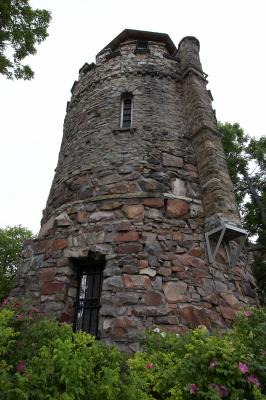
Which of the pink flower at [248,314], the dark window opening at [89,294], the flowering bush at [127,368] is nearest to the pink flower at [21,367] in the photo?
the flowering bush at [127,368]

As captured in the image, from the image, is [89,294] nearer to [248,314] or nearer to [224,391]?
[248,314]

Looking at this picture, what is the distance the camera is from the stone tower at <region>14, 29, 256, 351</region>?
18.5ft

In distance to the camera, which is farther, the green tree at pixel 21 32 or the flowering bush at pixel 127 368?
the green tree at pixel 21 32

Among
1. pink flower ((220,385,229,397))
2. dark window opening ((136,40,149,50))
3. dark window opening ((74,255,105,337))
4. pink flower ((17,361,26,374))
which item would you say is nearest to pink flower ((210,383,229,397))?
pink flower ((220,385,229,397))

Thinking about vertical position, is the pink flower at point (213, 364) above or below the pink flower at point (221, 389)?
above

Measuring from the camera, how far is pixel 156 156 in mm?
7379

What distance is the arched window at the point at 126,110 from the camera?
837 cm

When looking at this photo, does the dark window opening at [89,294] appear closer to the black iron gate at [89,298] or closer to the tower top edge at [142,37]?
the black iron gate at [89,298]

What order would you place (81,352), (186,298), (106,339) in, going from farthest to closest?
1. (186,298)
2. (106,339)
3. (81,352)

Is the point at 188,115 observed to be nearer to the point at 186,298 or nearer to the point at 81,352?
the point at 186,298

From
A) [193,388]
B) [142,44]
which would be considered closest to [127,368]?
[193,388]

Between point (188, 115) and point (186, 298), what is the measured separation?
4679mm

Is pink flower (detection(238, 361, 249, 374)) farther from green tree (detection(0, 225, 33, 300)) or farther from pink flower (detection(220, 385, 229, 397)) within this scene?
green tree (detection(0, 225, 33, 300))

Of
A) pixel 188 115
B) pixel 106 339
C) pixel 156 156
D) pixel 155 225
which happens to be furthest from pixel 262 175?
pixel 106 339
